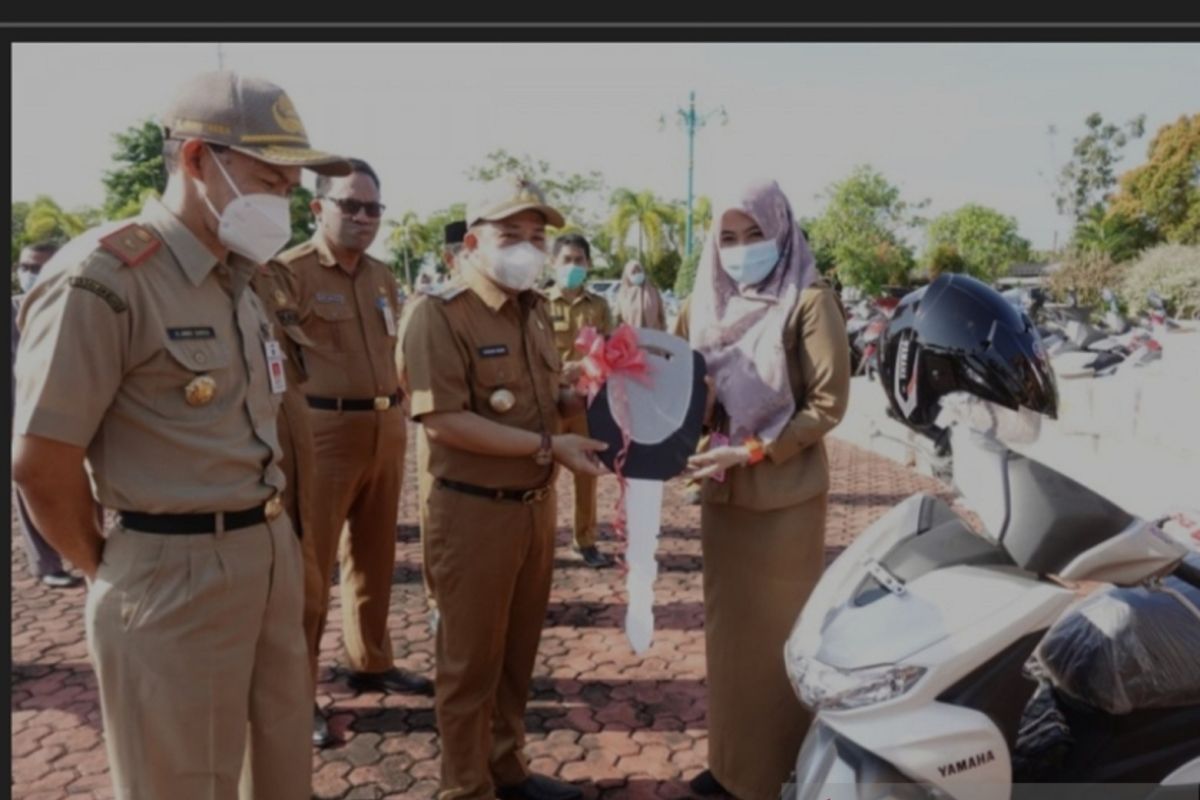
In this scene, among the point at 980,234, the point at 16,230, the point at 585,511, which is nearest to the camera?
the point at 585,511

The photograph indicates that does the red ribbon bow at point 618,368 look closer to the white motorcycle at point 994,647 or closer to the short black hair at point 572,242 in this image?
the white motorcycle at point 994,647

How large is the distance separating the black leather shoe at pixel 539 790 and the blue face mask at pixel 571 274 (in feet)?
10.9

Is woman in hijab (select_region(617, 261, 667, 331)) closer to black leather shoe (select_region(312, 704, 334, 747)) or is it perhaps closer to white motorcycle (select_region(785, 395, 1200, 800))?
black leather shoe (select_region(312, 704, 334, 747))

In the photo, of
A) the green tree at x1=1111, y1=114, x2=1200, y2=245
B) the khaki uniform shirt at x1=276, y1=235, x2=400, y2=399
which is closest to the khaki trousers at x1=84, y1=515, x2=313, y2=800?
the khaki uniform shirt at x1=276, y1=235, x2=400, y2=399

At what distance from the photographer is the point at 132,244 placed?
1.68 metres

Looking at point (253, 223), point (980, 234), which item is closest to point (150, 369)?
point (253, 223)

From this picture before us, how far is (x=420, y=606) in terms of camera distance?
448 cm

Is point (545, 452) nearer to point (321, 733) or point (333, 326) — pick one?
point (333, 326)

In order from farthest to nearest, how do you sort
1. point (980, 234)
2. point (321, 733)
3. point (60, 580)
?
point (980, 234)
point (60, 580)
point (321, 733)

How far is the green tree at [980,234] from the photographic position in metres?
52.3

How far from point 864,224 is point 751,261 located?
143 ft

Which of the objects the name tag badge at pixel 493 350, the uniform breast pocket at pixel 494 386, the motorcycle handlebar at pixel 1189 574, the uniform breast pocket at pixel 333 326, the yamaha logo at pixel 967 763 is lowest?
the yamaha logo at pixel 967 763

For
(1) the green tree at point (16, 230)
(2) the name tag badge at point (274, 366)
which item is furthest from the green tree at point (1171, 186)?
(2) the name tag badge at point (274, 366)

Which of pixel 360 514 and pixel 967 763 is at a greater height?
pixel 360 514
